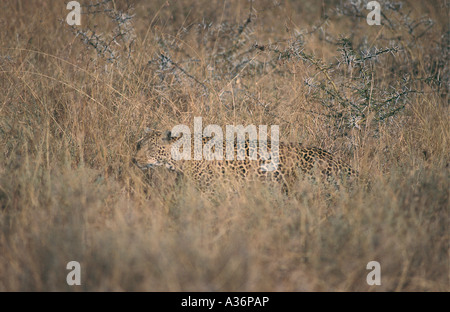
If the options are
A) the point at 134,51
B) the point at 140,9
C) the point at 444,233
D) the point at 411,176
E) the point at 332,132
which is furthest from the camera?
the point at 140,9

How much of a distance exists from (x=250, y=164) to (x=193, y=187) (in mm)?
631

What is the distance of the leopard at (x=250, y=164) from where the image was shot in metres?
4.11

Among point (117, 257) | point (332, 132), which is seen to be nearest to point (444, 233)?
point (332, 132)

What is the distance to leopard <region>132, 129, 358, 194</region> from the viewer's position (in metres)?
4.11

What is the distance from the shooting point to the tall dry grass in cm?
279

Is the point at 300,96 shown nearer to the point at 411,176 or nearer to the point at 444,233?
the point at 411,176

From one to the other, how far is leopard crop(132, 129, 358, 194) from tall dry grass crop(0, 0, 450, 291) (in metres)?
0.18

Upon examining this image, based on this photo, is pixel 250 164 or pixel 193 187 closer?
pixel 193 187

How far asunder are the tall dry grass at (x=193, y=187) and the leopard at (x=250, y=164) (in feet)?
0.58

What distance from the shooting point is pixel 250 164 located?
165 inches

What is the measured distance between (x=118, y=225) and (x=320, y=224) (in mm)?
1569

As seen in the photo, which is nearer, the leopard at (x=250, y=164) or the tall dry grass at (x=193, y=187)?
the tall dry grass at (x=193, y=187)

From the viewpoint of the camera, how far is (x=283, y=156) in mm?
4172

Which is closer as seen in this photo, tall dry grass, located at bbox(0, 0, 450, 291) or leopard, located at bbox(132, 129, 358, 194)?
tall dry grass, located at bbox(0, 0, 450, 291)
